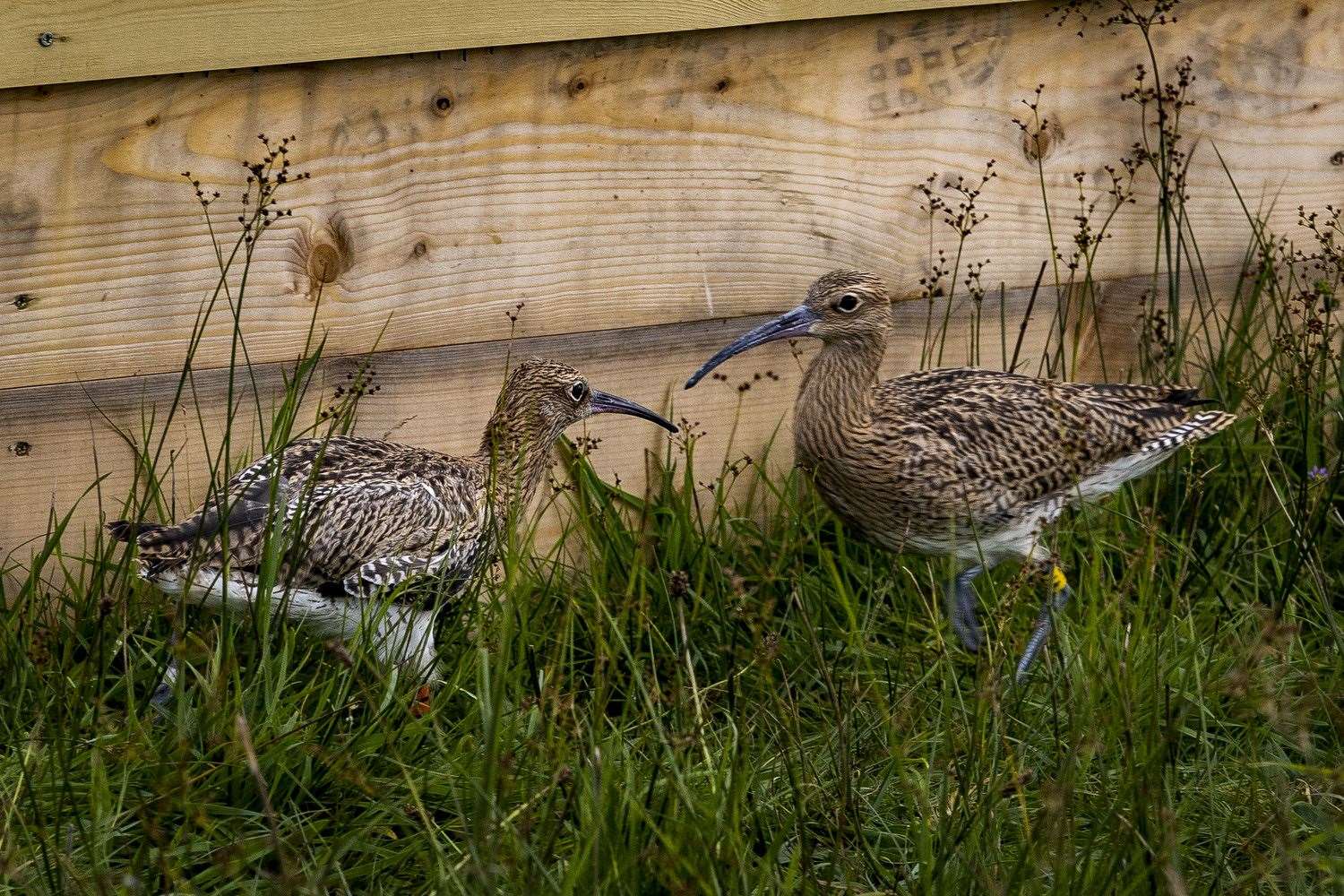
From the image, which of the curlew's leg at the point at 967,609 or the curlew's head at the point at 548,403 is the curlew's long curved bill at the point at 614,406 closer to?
the curlew's head at the point at 548,403

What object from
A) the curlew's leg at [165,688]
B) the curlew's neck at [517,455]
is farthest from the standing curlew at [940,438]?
the curlew's leg at [165,688]

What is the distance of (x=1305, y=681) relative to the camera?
382 centimetres

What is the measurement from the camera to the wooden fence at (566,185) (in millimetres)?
4234

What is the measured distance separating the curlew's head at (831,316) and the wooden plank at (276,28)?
2.61 ft

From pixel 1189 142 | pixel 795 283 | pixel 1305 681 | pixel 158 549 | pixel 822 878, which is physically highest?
pixel 1189 142

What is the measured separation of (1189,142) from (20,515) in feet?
12.4

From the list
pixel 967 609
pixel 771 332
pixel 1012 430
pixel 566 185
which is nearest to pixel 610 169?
pixel 566 185

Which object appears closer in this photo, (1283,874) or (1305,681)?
(1283,874)

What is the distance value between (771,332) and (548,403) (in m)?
0.69

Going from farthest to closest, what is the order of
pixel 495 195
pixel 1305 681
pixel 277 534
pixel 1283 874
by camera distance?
pixel 495 195 < pixel 1305 681 < pixel 277 534 < pixel 1283 874

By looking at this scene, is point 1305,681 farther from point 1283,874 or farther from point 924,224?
point 924,224

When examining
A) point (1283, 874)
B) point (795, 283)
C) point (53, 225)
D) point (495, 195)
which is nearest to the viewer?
point (1283, 874)

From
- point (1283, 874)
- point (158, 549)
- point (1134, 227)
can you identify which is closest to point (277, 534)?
point (158, 549)

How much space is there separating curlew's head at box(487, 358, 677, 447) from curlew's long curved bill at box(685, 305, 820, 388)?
0.75ft
